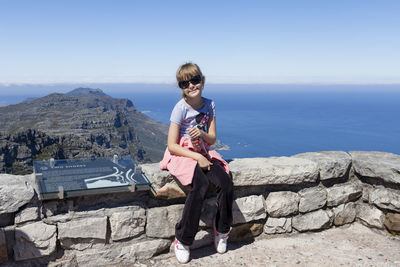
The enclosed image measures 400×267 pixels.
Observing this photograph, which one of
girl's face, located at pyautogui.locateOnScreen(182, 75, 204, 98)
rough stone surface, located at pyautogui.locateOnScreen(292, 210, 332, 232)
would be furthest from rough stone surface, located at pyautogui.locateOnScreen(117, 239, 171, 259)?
rough stone surface, located at pyautogui.locateOnScreen(292, 210, 332, 232)

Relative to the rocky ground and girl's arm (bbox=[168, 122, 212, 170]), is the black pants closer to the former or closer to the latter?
girl's arm (bbox=[168, 122, 212, 170])

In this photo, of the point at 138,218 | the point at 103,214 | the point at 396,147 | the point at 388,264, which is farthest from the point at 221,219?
the point at 396,147

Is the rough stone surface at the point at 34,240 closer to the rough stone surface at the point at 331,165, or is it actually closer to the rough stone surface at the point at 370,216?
the rough stone surface at the point at 331,165

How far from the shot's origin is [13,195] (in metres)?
2.99

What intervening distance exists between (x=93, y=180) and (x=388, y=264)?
10.9 ft

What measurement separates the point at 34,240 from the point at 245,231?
234 cm

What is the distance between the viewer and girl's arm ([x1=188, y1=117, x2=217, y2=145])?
137 inches

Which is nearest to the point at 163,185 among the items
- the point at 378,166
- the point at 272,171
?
the point at 272,171

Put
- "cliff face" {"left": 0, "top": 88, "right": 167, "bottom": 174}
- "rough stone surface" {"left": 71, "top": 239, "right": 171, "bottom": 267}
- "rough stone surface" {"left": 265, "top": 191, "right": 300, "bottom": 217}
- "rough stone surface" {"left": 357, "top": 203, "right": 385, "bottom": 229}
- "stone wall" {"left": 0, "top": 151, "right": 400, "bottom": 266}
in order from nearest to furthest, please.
Result: "stone wall" {"left": 0, "top": 151, "right": 400, "bottom": 266} → "rough stone surface" {"left": 71, "top": 239, "right": 171, "bottom": 267} → "rough stone surface" {"left": 265, "top": 191, "right": 300, "bottom": 217} → "rough stone surface" {"left": 357, "top": 203, "right": 385, "bottom": 229} → "cliff face" {"left": 0, "top": 88, "right": 167, "bottom": 174}

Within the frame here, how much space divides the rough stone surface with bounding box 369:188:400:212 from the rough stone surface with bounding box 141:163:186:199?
2727 mm

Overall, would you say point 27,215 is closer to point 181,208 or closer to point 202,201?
point 181,208

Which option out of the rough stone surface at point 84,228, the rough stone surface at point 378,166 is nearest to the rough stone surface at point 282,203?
the rough stone surface at point 378,166

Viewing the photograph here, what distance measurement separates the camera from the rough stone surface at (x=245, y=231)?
397 centimetres

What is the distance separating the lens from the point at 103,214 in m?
3.33
